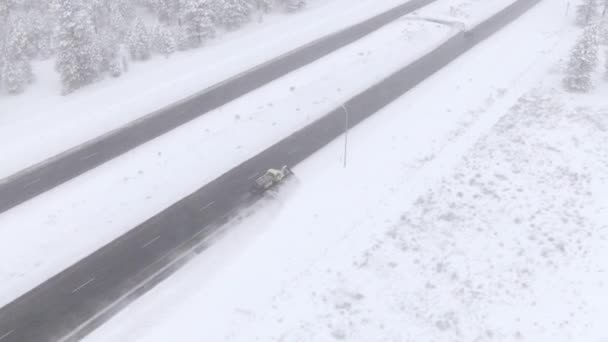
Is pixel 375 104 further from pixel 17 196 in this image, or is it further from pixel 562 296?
pixel 17 196

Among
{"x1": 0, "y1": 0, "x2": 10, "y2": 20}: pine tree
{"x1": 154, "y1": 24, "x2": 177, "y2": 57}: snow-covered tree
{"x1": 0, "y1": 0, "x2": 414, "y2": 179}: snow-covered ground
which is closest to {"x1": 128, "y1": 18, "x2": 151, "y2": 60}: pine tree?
{"x1": 154, "y1": 24, "x2": 177, "y2": 57}: snow-covered tree

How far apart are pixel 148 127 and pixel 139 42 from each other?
19.1 meters

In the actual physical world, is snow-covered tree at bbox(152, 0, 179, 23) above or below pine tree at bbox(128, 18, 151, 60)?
above

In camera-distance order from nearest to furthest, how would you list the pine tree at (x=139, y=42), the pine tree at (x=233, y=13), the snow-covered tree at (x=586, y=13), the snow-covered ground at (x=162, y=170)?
the snow-covered ground at (x=162, y=170) → the pine tree at (x=139, y=42) → the pine tree at (x=233, y=13) → the snow-covered tree at (x=586, y=13)

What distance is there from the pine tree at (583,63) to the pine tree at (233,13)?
4614 centimetres

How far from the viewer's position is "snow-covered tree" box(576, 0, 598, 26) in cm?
6838

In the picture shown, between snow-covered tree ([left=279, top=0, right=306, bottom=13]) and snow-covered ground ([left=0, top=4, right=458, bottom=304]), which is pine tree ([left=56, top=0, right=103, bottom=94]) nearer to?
snow-covered ground ([left=0, top=4, right=458, bottom=304])

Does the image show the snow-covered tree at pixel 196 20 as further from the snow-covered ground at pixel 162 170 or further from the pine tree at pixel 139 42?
the snow-covered ground at pixel 162 170

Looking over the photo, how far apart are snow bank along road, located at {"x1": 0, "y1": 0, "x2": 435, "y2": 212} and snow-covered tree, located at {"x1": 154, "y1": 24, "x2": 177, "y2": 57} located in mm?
12357

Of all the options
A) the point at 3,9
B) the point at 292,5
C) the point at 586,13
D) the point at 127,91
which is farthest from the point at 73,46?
the point at 586,13

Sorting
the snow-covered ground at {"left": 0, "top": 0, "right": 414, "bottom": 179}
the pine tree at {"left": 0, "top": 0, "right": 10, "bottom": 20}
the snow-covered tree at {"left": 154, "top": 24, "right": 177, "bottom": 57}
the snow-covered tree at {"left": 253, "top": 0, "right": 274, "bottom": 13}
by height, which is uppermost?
the pine tree at {"left": 0, "top": 0, "right": 10, "bottom": 20}

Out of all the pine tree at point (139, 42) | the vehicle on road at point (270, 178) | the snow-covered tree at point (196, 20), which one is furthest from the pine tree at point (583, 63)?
the pine tree at point (139, 42)

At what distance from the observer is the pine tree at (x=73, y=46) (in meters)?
52.6

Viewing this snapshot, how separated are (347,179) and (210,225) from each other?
1266 cm
